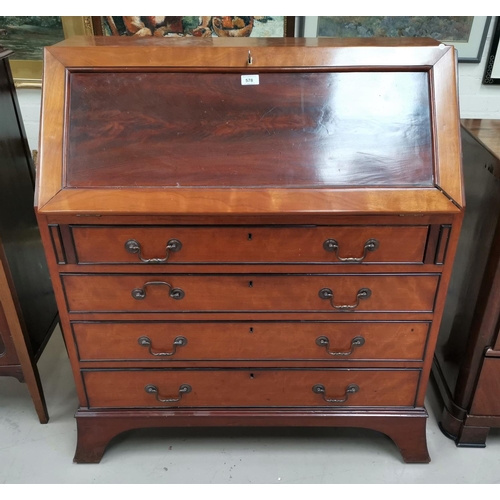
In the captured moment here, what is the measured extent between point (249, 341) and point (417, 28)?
1.37 meters

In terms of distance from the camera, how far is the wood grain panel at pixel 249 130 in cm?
119

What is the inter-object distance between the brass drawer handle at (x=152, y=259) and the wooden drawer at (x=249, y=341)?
0.23 metres

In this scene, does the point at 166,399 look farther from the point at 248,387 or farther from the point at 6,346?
the point at 6,346

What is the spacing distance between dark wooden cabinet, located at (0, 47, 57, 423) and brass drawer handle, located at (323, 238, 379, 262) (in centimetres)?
99

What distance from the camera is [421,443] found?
1.56m

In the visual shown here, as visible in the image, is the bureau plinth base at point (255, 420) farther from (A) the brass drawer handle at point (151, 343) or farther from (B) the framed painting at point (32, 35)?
(B) the framed painting at point (32, 35)

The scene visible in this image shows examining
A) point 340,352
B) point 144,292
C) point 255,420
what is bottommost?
point 255,420

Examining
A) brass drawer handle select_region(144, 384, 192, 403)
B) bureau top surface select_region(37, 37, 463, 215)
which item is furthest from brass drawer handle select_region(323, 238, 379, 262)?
brass drawer handle select_region(144, 384, 192, 403)

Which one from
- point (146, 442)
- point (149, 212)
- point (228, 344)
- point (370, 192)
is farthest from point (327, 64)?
point (146, 442)

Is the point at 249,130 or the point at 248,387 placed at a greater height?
the point at 249,130

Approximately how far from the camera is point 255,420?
154cm

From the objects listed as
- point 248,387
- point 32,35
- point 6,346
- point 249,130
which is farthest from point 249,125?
point 32,35
